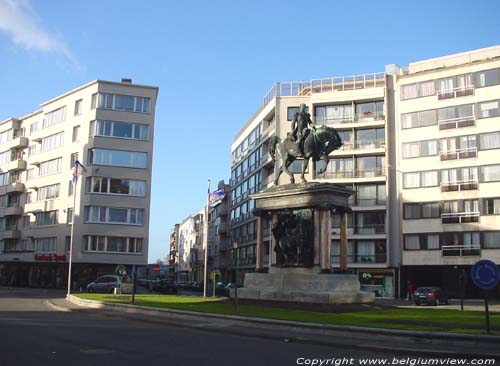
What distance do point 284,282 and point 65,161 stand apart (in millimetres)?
49019

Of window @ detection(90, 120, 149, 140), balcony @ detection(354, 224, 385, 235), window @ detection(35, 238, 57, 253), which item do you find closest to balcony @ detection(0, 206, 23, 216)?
→ window @ detection(35, 238, 57, 253)

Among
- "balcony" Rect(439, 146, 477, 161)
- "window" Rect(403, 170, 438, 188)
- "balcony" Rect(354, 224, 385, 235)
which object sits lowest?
"balcony" Rect(354, 224, 385, 235)

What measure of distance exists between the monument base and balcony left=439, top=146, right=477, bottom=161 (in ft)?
115

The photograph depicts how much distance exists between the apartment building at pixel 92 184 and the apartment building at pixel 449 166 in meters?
28.3

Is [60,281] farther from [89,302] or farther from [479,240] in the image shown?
[479,240]

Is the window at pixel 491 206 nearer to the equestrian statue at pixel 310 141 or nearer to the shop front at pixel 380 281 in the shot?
the shop front at pixel 380 281

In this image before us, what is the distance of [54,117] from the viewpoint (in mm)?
73188

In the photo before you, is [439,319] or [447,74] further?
[447,74]

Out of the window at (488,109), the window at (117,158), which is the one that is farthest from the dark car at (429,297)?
the window at (117,158)

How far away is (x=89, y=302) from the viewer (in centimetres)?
3078

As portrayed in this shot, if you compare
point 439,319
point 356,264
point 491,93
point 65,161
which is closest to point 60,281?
point 65,161

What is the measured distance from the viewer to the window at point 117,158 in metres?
64.1

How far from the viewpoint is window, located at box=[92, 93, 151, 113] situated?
215 ft

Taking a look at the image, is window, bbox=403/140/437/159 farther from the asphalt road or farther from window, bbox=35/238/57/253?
the asphalt road
